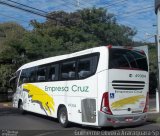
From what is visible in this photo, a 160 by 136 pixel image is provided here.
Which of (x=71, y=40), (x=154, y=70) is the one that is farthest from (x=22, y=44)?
(x=154, y=70)

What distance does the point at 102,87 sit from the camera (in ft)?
47.7

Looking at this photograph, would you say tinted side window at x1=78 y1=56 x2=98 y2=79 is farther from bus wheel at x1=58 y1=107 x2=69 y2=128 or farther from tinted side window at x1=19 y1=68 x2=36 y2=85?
tinted side window at x1=19 y1=68 x2=36 y2=85

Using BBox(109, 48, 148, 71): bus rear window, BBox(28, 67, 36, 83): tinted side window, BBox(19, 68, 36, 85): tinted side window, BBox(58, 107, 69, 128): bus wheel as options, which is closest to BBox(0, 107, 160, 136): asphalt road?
BBox(58, 107, 69, 128): bus wheel

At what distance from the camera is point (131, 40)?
51.1 m

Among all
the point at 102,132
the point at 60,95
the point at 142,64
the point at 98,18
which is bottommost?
the point at 102,132

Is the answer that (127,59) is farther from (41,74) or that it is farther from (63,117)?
(41,74)

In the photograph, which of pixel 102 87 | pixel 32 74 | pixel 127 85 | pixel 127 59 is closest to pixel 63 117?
pixel 102 87

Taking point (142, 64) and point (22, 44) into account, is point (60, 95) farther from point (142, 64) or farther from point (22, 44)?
point (22, 44)

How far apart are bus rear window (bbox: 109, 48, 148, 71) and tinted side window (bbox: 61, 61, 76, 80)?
7.10 ft

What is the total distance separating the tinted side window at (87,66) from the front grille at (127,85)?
0.99 meters

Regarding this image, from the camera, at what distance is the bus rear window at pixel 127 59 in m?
14.9

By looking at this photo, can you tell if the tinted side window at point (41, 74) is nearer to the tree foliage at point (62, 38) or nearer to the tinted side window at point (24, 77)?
the tinted side window at point (24, 77)

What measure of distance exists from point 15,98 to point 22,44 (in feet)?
44.6

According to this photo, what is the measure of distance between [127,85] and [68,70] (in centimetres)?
300
